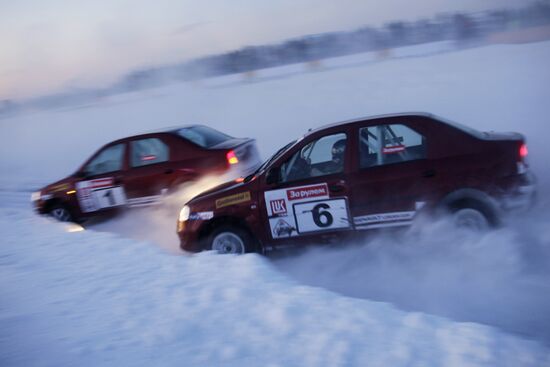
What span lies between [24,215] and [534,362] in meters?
6.79

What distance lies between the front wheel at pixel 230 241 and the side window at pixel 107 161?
326 centimetres

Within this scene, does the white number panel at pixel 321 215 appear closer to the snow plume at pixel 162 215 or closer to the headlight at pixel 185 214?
the headlight at pixel 185 214

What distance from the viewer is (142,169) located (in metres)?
8.01

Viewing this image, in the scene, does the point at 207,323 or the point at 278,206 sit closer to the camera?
the point at 207,323

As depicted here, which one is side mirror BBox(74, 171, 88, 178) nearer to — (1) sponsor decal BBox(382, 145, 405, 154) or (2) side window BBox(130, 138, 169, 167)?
(2) side window BBox(130, 138, 169, 167)

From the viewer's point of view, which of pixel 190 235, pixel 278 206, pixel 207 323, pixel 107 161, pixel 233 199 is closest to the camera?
pixel 207 323

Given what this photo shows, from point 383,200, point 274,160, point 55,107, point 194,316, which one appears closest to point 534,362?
point 194,316

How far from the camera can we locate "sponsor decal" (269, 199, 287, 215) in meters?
5.36

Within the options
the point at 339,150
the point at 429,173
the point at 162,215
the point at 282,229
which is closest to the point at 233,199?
the point at 282,229

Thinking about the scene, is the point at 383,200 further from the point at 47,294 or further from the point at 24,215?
the point at 24,215

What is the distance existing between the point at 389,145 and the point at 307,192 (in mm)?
980

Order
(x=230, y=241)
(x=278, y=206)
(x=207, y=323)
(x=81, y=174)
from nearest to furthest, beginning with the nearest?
1. (x=207, y=323)
2. (x=278, y=206)
3. (x=230, y=241)
4. (x=81, y=174)

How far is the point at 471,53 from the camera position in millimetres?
21406

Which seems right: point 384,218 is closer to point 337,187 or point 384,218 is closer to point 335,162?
point 337,187
